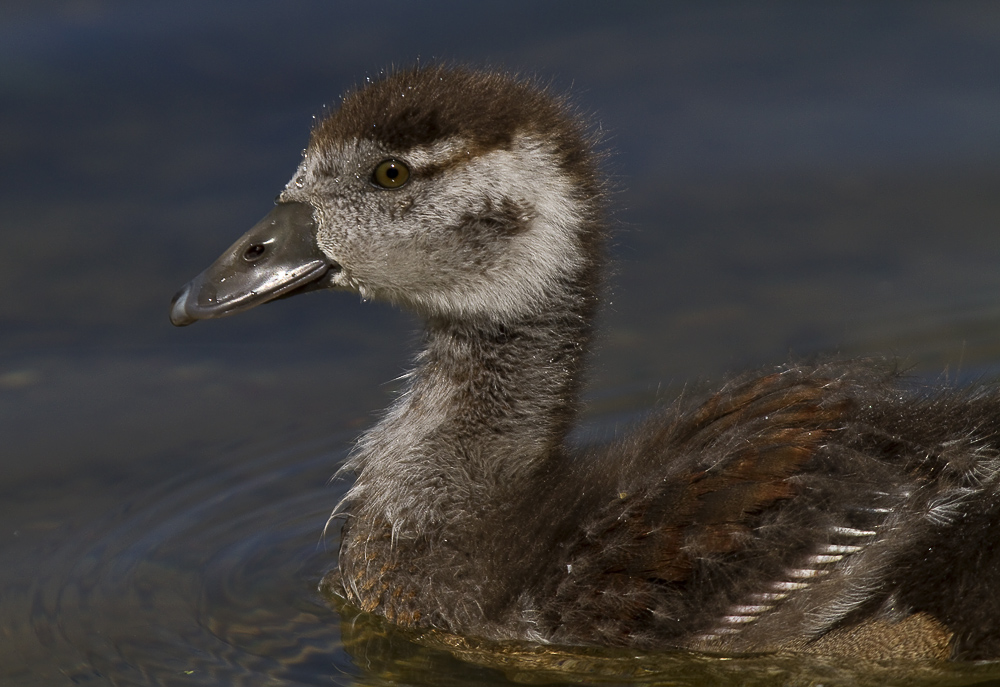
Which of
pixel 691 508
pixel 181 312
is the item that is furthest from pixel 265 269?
pixel 691 508

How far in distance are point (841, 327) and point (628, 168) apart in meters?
1.59

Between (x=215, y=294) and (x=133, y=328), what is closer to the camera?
(x=215, y=294)

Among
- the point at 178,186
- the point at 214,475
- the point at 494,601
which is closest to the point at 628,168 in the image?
the point at 178,186

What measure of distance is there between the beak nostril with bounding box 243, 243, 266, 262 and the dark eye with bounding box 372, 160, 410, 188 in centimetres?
54

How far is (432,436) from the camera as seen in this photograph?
21.0ft

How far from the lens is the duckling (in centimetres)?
559

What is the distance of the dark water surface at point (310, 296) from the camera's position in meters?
6.78

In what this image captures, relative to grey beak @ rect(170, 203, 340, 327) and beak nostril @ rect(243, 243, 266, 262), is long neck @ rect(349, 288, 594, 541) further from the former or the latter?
beak nostril @ rect(243, 243, 266, 262)

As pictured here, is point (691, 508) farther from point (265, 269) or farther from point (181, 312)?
point (181, 312)

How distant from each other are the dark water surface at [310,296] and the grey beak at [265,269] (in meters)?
1.23

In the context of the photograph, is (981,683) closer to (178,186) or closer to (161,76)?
(178,186)

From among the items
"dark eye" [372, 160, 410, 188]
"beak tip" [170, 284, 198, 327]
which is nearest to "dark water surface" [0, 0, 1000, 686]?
"dark eye" [372, 160, 410, 188]

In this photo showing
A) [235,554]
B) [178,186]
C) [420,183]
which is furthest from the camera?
[178,186]

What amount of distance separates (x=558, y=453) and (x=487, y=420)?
12.1 inches
